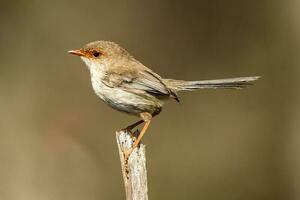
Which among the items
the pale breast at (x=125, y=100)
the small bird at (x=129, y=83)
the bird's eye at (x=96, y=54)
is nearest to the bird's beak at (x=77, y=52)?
the small bird at (x=129, y=83)

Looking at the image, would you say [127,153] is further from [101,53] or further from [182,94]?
[182,94]

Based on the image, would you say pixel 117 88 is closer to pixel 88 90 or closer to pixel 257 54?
pixel 88 90

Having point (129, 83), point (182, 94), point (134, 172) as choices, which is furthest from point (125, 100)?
point (182, 94)

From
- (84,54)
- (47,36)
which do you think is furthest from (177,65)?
(84,54)

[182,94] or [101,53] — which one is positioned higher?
[101,53]

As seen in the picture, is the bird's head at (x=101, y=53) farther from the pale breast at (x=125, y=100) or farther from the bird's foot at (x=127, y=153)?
the bird's foot at (x=127, y=153)

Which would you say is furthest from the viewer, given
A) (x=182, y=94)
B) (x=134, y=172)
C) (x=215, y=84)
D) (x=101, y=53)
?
(x=182, y=94)

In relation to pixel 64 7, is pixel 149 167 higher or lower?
lower
